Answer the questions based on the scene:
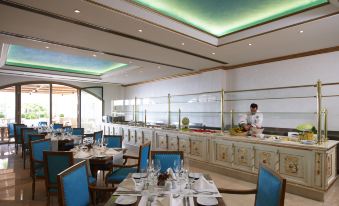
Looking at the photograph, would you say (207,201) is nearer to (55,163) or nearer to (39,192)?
(55,163)

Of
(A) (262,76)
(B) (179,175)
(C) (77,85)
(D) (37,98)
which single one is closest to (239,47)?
(A) (262,76)

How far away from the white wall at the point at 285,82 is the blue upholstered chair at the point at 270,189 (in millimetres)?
4324

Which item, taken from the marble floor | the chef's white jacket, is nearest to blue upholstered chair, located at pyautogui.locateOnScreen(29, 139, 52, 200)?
the marble floor

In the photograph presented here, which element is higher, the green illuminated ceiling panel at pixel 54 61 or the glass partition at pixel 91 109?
the green illuminated ceiling panel at pixel 54 61

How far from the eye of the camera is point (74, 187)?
1958mm

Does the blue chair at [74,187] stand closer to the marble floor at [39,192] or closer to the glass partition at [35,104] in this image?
the marble floor at [39,192]

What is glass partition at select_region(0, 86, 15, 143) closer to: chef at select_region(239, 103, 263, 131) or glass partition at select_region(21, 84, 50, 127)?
glass partition at select_region(21, 84, 50, 127)

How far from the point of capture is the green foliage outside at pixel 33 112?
9812 mm

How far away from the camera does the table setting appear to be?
5.66ft

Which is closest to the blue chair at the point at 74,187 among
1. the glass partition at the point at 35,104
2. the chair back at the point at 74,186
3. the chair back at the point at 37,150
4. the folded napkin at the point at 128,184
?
the chair back at the point at 74,186

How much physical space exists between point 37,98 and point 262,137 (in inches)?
384

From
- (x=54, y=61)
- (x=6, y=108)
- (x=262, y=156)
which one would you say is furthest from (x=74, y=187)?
(x=6, y=108)

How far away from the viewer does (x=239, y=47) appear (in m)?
5.11

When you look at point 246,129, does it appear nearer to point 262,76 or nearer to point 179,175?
point 262,76
